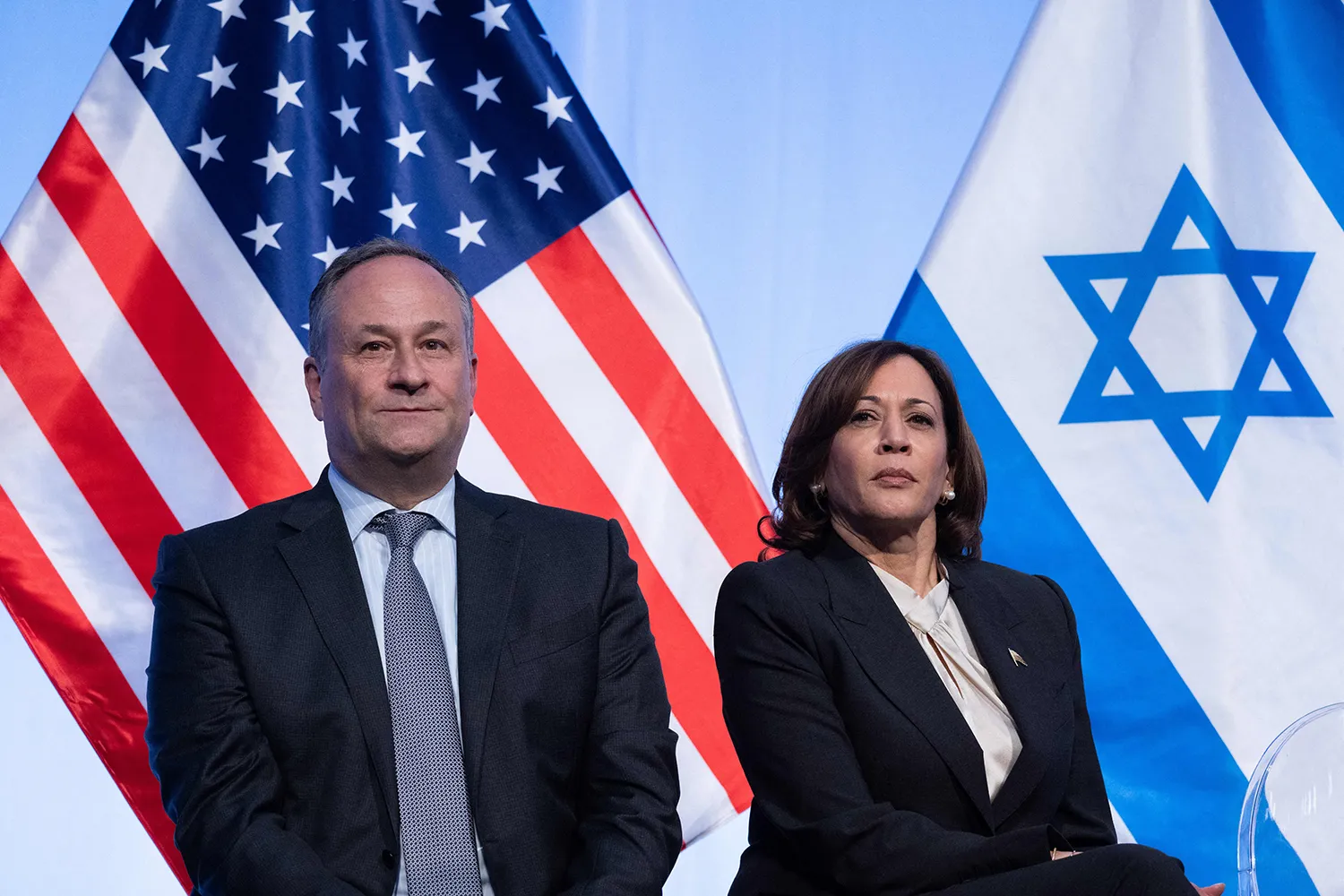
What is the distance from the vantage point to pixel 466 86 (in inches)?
132

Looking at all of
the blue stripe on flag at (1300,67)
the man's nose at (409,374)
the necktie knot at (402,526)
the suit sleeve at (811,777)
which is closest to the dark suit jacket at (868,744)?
the suit sleeve at (811,777)

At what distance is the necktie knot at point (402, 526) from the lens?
6.92 feet

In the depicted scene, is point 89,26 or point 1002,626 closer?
point 1002,626

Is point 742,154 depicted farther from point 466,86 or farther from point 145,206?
point 145,206

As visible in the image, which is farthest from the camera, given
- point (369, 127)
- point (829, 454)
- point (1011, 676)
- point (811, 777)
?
point (369, 127)

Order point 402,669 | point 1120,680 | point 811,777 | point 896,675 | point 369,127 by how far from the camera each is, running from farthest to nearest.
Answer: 1. point 369,127
2. point 1120,680
3. point 896,675
4. point 811,777
5. point 402,669

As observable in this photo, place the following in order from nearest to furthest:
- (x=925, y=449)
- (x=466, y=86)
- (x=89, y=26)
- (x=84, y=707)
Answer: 1. (x=925, y=449)
2. (x=84, y=707)
3. (x=466, y=86)
4. (x=89, y=26)

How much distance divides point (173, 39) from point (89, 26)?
0.50 m

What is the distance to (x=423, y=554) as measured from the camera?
212cm

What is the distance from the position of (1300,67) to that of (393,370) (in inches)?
102

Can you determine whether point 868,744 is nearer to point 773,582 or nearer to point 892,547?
point 773,582

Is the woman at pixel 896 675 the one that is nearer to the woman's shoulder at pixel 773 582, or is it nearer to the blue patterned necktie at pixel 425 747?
the woman's shoulder at pixel 773 582

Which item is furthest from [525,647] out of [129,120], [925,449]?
[129,120]

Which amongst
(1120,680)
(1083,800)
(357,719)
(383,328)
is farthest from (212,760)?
(1120,680)
